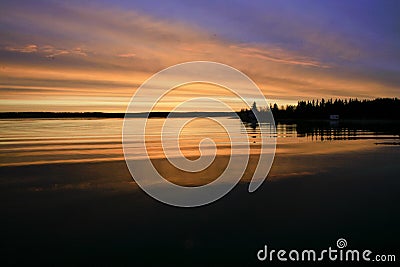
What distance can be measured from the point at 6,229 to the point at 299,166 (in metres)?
12.3

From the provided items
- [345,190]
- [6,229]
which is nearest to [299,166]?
[345,190]

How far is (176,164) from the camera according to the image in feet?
57.1

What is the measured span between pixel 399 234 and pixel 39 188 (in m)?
10.6

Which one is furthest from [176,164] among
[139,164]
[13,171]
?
[13,171]

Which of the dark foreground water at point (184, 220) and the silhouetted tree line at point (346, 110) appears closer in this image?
the dark foreground water at point (184, 220)

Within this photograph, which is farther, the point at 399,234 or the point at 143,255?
the point at 399,234

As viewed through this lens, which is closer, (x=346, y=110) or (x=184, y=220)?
(x=184, y=220)

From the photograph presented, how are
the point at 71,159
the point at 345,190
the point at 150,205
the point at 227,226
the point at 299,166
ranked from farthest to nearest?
the point at 71,159 < the point at 299,166 < the point at 345,190 < the point at 150,205 < the point at 227,226

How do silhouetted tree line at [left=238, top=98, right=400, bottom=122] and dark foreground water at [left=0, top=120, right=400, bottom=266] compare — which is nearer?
dark foreground water at [left=0, top=120, right=400, bottom=266]

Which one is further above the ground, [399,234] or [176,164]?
[176,164]

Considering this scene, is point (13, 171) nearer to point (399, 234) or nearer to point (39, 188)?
point (39, 188)

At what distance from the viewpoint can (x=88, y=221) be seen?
8844mm

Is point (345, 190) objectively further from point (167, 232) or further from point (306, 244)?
point (167, 232)

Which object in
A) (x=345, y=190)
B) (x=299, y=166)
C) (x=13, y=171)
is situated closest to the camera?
(x=345, y=190)
